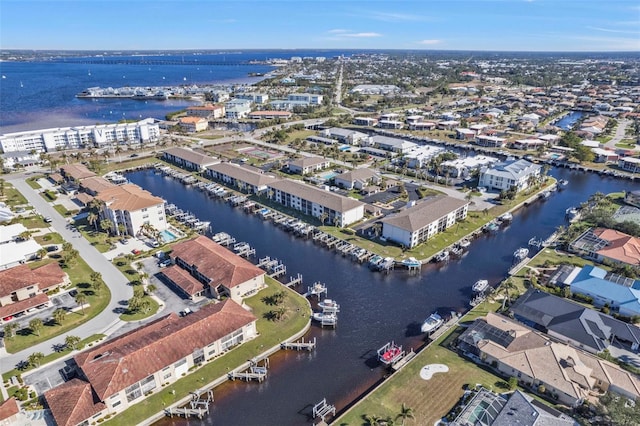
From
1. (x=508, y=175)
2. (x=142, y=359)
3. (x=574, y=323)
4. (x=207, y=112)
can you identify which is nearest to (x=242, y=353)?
(x=142, y=359)

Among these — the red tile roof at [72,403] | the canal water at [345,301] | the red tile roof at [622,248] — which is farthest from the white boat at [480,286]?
the red tile roof at [72,403]

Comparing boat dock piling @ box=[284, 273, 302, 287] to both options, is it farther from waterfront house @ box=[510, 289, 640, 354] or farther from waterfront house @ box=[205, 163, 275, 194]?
waterfront house @ box=[205, 163, 275, 194]

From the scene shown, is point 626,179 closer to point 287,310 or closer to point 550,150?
point 550,150

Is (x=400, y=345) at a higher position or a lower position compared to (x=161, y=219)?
lower

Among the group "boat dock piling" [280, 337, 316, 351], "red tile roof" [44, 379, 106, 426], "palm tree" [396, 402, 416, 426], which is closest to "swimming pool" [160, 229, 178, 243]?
"boat dock piling" [280, 337, 316, 351]

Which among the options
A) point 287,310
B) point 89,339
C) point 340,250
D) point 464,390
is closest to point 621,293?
point 464,390

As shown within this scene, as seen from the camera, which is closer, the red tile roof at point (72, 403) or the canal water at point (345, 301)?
the red tile roof at point (72, 403)

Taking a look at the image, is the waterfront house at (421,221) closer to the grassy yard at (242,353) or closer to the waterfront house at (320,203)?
the waterfront house at (320,203)
